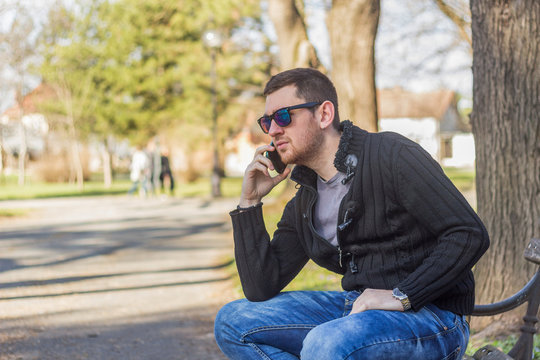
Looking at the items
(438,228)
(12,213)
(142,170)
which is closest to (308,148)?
(438,228)

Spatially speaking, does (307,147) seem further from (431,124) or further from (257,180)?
(431,124)

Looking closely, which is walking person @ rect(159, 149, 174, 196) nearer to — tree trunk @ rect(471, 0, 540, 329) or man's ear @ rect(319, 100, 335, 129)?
tree trunk @ rect(471, 0, 540, 329)

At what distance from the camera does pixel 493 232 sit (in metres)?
5.09

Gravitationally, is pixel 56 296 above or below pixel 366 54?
below

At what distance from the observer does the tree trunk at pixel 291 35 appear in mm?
15555

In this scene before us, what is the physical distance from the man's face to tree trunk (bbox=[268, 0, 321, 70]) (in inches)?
498

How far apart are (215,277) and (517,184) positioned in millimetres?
4647

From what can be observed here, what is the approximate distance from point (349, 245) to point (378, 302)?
1.08ft

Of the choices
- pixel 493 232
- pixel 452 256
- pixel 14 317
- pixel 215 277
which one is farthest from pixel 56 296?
pixel 452 256

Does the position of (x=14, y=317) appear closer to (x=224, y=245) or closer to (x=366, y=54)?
(x=224, y=245)

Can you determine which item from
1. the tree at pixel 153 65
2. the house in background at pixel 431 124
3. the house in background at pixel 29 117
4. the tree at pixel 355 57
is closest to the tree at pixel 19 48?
the house in background at pixel 29 117

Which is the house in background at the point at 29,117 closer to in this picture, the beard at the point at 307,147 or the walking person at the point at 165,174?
the walking person at the point at 165,174

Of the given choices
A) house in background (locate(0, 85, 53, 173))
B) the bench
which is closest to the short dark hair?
the bench

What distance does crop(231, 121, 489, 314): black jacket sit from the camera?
101 inches
